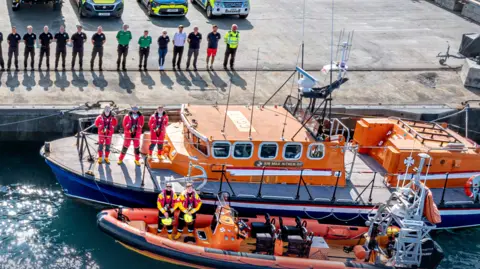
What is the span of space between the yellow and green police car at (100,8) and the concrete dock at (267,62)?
12.2 inches

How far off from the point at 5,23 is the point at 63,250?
11.9 metres

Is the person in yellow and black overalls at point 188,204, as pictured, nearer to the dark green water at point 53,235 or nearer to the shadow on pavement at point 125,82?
the dark green water at point 53,235

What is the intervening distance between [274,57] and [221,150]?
9136mm

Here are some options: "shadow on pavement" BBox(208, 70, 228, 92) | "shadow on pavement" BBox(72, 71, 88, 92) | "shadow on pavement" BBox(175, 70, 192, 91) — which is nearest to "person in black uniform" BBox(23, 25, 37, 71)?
"shadow on pavement" BBox(72, 71, 88, 92)

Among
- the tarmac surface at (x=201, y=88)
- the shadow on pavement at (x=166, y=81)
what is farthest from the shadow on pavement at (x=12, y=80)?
the shadow on pavement at (x=166, y=81)

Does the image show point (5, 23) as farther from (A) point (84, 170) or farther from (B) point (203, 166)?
(B) point (203, 166)

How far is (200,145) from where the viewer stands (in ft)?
52.3

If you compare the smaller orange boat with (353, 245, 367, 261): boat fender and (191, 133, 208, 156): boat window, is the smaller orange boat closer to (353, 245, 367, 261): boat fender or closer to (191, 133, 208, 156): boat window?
(353, 245, 367, 261): boat fender

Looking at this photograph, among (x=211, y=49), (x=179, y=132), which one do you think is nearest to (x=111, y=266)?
(x=179, y=132)

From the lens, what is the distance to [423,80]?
77.9 ft

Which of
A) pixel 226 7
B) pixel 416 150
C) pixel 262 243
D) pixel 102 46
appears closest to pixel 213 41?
pixel 102 46

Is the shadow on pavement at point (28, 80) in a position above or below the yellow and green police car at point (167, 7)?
below

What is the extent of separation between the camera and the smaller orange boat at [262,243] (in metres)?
14.7

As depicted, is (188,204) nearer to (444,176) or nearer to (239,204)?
(239,204)
